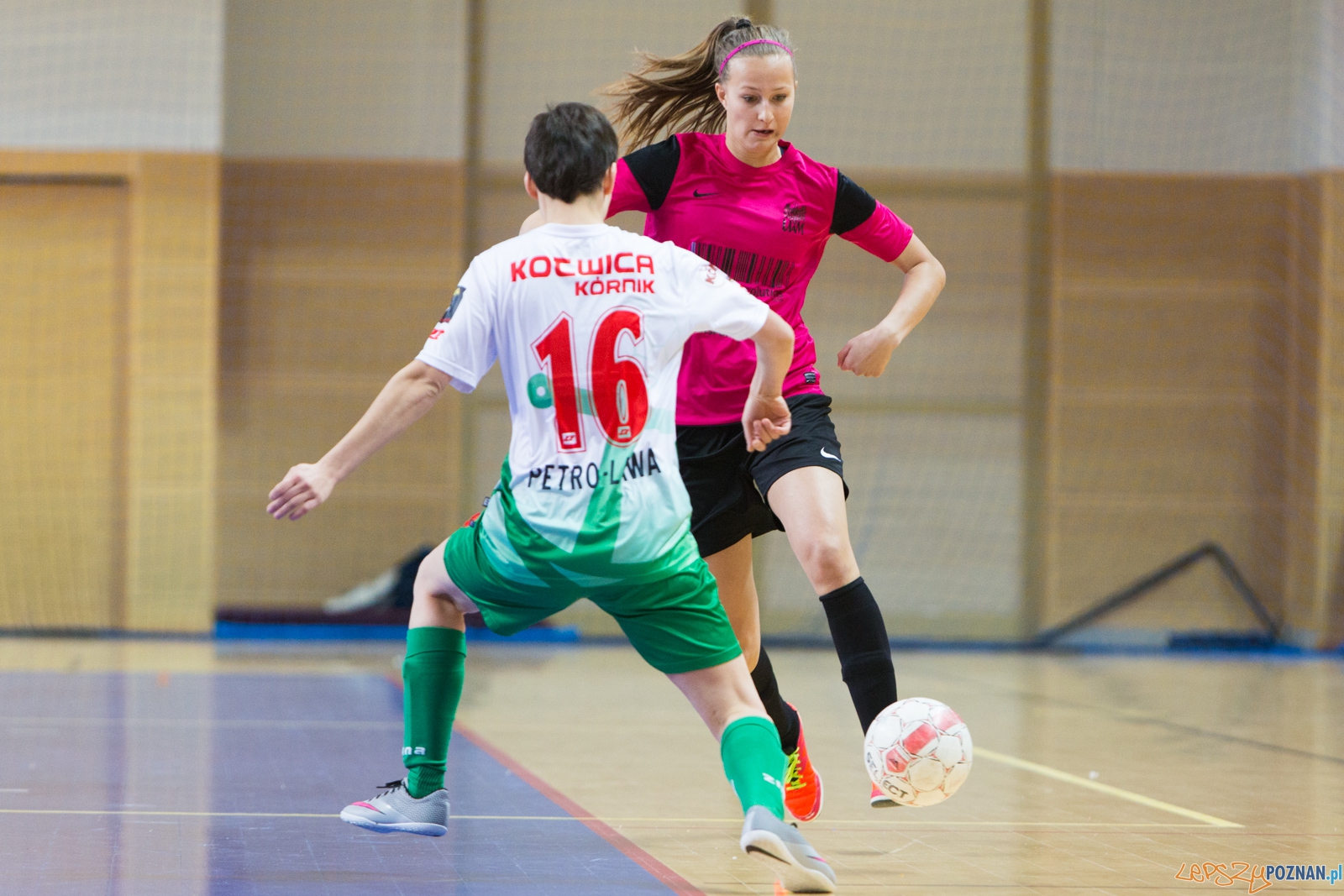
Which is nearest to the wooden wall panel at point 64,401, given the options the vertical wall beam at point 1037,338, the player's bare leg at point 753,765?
the vertical wall beam at point 1037,338

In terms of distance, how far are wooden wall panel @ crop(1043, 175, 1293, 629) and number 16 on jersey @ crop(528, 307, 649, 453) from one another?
9.36 metres

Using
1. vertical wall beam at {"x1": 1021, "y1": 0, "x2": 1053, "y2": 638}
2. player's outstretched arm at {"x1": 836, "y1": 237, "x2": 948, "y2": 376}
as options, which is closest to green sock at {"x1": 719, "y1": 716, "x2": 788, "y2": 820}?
player's outstretched arm at {"x1": 836, "y1": 237, "x2": 948, "y2": 376}

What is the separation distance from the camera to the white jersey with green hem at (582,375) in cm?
265

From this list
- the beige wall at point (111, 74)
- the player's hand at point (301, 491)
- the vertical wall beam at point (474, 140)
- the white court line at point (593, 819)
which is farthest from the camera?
the vertical wall beam at point (474, 140)

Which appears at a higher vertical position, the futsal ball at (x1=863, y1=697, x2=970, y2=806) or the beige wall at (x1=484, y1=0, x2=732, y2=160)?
the beige wall at (x1=484, y1=0, x2=732, y2=160)

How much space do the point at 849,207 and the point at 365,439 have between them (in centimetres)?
164

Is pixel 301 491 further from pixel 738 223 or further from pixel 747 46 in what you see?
pixel 747 46

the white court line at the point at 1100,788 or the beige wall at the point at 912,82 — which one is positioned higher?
the beige wall at the point at 912,82

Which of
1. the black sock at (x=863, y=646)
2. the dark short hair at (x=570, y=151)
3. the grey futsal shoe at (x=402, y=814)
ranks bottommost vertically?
the grey futsal shoe at (x=402, y=814)

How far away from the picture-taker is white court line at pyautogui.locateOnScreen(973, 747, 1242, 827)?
420 cm

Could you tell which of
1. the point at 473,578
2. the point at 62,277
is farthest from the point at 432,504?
the point at 473,578

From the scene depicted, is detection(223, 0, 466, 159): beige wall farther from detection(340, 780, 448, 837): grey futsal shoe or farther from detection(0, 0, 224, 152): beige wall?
detection(340, 780, 448, 837): grey futsal shoe

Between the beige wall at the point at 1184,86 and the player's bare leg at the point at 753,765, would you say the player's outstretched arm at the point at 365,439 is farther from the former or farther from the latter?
the beige wall at the point at 1184,86

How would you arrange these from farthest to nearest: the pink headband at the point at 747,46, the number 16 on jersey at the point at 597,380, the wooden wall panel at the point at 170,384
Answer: the wooden wall panel at the point at 170,384 → the pink headband at the point at 747,46 → the number 16 on jersey at the point at 597,380
